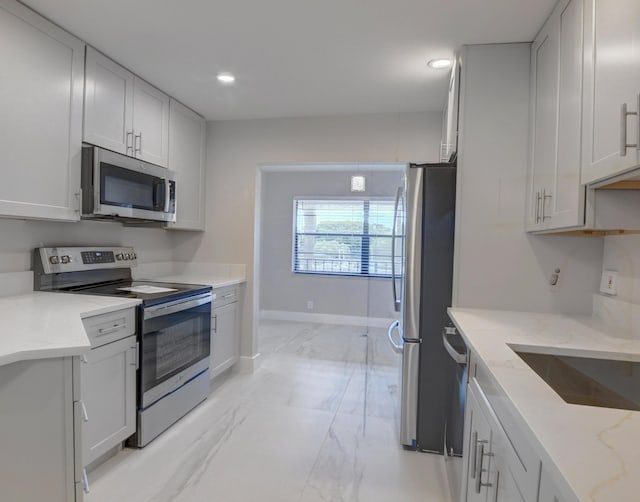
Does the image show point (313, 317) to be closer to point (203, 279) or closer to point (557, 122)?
point (203, 279)

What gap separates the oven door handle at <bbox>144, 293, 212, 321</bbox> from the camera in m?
2.20

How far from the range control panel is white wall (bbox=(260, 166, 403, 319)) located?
2.64 metres

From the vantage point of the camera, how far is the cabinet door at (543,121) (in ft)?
5.58

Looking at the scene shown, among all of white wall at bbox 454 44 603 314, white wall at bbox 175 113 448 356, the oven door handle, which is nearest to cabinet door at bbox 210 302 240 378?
white wall at bbox 175 113 448 356

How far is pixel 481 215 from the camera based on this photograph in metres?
2.09

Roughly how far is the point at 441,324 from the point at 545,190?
94 centimetres

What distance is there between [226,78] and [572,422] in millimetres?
2657

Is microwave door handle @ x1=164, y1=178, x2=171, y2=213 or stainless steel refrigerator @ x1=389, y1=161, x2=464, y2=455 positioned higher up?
microwave door handle @ x1=164, y1=178, x2=171, y2=213

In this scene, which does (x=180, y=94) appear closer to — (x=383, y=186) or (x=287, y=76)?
(x=287, y=76)

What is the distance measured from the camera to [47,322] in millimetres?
1477

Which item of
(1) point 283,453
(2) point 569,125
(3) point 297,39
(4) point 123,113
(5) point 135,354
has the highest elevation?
(3) point 297,39

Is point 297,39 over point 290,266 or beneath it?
over

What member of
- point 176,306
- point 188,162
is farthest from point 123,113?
point 176,306

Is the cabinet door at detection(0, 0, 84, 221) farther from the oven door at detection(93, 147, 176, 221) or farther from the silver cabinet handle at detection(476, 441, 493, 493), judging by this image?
the silver cabinet handle at detection(476, 441, 493, 493)
